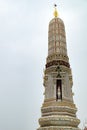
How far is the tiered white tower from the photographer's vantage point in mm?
18859

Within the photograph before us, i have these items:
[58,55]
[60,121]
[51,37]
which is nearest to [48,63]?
[58,55]

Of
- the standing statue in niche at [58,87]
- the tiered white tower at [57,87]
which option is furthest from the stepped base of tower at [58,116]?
the standing statue in niche at [58,87]

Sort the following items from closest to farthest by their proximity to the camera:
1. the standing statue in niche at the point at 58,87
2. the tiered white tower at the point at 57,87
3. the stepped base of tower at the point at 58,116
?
1. the stepped base of tower at the point at 58,116
2. the tiered white tower at the point at 57,87
3. the standing statue in niche at the point at 58,87

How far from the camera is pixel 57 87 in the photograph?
20516 mm

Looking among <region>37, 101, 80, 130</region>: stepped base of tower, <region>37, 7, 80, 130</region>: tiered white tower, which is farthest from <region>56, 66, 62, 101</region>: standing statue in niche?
<region>37, 101, 80, 130</region>: stepped base of tower

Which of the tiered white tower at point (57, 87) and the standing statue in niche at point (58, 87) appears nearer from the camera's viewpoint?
the tiered white tower at point (57, 87)

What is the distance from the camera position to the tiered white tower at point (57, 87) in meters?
18.9

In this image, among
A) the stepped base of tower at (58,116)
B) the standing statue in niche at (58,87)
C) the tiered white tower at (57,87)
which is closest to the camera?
the stepped base of tower at (58,116)

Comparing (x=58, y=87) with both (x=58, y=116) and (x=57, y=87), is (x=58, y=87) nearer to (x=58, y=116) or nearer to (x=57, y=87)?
(x=57, y=87)

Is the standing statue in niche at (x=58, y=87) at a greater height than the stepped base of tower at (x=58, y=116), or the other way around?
the standing statue in niche at (x=58, y=87)

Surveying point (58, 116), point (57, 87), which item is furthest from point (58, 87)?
point (58, 116)

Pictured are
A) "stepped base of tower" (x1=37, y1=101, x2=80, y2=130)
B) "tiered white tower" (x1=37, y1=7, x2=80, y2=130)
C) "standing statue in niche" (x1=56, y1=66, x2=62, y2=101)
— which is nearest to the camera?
"stepped base of tower" (x1=37, y1=101, x2=80, y2=130)

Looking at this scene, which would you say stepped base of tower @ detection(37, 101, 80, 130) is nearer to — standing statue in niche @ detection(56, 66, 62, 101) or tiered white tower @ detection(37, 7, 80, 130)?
tiered white tower @ detection(37, 7, 80, 130)

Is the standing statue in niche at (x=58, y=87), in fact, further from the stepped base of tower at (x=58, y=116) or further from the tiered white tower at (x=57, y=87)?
the stepped base of tower at (x=58, y=116)
